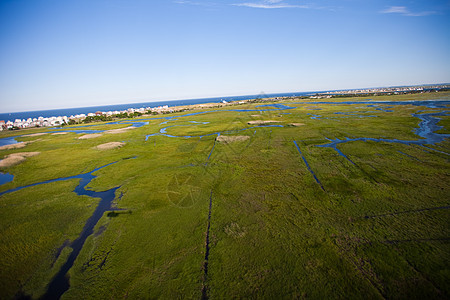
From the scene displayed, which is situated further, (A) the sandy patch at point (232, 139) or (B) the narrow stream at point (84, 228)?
(A) the sandy patch at point (232, 139)

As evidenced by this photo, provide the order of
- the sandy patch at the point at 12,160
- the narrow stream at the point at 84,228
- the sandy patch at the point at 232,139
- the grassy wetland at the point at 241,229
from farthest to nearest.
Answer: the sandy patch at the point at 232,139
the sandy patch at the point at 12,160
the narrow stream at the point at 84,228
the grassy wetland at the point at 241,229

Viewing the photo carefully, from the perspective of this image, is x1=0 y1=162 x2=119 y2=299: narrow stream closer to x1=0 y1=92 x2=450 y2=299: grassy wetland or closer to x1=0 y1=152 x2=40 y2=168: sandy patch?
x1=0 y1=92 x2=450 y2=299: grassy wetland

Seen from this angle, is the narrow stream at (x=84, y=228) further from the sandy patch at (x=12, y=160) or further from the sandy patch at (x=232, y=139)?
the sandy patch at (x=232, y=139)

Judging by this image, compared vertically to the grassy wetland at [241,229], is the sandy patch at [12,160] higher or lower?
higher

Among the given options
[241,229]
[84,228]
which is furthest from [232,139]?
[84,228]

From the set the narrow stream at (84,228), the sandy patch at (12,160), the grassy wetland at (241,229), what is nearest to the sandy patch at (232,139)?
the grassy wetland at (241,229)

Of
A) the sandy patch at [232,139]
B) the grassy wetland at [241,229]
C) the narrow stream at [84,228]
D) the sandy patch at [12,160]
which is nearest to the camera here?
the grassy wetland at [241,229]

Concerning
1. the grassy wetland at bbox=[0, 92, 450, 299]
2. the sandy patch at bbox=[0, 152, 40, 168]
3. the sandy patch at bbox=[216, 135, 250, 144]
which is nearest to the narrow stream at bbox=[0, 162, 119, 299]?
the grassy wetland at bbox=[0, 92, 450, 299]

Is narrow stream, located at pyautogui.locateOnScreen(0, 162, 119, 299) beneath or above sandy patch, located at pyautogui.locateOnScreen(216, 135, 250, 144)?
beneath

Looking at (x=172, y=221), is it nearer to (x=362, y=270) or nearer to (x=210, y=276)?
(x=210, y=276)
